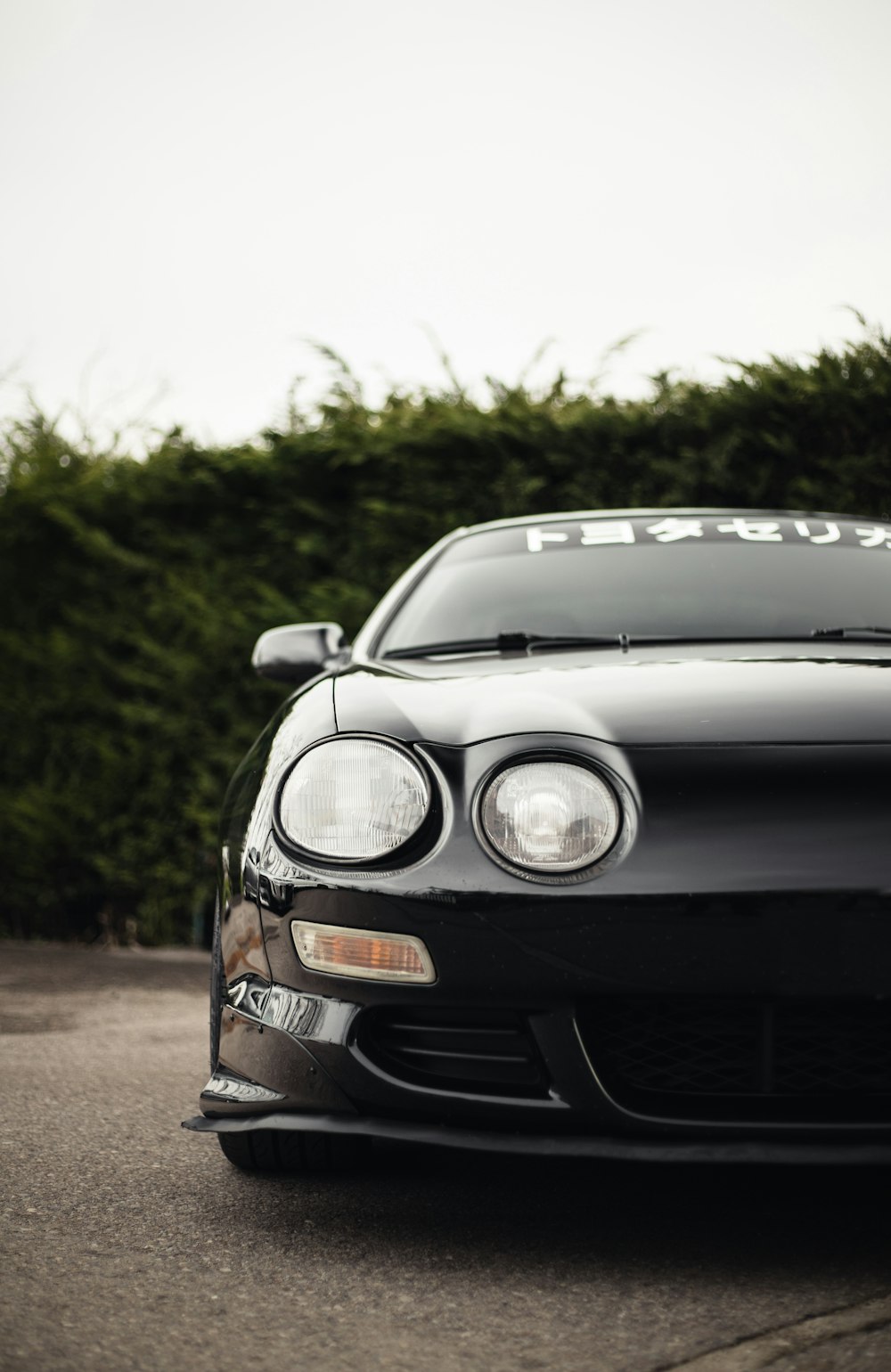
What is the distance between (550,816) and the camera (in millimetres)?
1797

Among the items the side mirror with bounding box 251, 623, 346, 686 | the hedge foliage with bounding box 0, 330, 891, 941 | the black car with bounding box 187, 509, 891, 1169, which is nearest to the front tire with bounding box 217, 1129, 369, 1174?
the black car with bounding box 187, 509, 891, 1169

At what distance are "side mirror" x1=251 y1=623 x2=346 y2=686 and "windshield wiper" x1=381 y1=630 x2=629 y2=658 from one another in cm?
33

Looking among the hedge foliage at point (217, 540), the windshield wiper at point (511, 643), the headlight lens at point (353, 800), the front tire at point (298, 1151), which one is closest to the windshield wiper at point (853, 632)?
the windshield wiper at point (511, 643)

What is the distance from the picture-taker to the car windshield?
2.80m

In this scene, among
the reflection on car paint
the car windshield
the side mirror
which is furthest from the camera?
the side mirror

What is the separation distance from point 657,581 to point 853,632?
49 cm

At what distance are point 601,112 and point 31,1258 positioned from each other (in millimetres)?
6277

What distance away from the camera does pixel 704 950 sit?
170cm

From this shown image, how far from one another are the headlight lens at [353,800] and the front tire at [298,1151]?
572 millimetres

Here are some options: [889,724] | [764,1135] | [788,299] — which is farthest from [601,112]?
[764,1135]

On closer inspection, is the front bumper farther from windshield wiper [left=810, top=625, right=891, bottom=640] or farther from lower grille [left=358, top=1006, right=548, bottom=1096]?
windshield wiper [left=810, top=625, right=891, bottom=640]

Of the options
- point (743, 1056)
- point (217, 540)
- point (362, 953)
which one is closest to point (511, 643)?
point (362, 953)

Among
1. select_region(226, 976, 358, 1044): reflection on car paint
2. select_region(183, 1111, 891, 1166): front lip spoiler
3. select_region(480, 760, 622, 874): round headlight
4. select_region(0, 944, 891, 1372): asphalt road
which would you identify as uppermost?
select_region(480, 760, 622, 874): round headlight

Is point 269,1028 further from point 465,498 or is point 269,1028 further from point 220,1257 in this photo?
point 465,498
